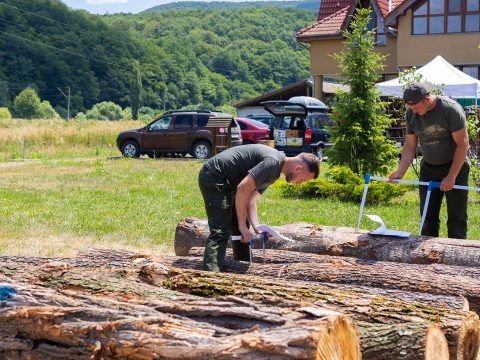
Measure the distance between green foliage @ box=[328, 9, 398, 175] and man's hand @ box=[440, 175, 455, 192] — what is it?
9.40 meters

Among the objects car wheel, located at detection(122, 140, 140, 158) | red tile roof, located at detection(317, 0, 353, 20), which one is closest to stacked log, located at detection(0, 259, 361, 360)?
car wheel, located at detection(122, 140, 140, 158)

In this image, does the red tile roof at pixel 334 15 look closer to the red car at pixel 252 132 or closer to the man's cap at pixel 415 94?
the red car at pixel 252 132

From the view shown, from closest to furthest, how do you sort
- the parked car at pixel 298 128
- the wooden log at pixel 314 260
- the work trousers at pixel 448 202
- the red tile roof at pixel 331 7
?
the wooden log at pixel 314 260 → the work trousers at pixel 448 202 → the parked car at pixel 298 128 → the red tile roof at pixel 331 7

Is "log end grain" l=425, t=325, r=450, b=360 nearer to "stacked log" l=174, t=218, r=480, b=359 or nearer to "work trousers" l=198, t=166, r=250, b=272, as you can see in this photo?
"stacked log" l=174, t=218, r=480, b=359

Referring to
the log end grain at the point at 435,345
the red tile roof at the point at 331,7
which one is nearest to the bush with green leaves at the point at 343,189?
the log end grain at the point at 435,345

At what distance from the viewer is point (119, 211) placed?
12867 millimetres

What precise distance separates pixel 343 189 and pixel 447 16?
2285 centimetres

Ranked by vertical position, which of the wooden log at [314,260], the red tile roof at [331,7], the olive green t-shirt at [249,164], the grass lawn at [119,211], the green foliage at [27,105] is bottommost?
the grass lawn at [119,211]

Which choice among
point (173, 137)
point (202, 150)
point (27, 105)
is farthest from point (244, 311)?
point (27, 105)

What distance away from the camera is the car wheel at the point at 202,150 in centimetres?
2739

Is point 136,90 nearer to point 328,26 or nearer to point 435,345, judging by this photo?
point 328,26

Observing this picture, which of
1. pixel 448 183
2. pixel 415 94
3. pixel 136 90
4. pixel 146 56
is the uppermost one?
pixel 146 56

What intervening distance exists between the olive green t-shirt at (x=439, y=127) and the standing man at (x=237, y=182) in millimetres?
1664

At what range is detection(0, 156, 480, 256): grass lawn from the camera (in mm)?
10219
